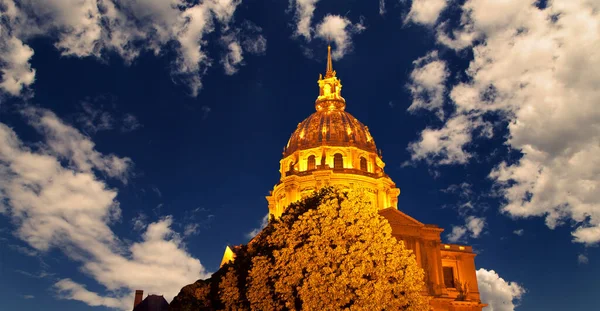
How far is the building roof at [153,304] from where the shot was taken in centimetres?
5598

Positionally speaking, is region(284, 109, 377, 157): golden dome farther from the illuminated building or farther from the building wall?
the building wall

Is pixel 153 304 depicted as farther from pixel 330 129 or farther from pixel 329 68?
pixel 329 68

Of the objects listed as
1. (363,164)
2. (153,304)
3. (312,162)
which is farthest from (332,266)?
(363,164)

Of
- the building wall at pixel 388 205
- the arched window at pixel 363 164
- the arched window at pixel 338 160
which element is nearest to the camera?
the building wall at pixel 388 205

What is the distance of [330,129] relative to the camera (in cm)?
6806

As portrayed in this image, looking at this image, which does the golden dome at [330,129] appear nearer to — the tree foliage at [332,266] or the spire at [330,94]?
the spire at [330,94]

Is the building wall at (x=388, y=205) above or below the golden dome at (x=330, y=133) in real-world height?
below

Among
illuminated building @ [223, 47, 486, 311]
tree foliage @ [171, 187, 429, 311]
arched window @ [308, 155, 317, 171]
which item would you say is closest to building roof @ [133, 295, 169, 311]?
illuminated building @ [223, 47, 486, 311]

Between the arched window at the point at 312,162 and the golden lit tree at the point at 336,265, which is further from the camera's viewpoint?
the arched window at the point at 312,162

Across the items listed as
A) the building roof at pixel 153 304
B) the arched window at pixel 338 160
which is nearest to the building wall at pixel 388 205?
the arched window at pixel 338 160

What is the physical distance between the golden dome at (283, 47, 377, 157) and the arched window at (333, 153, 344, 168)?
55.1 inches

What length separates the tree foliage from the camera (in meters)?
24.3

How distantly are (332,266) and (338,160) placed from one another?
4100cm

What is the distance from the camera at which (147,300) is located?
189 feet
